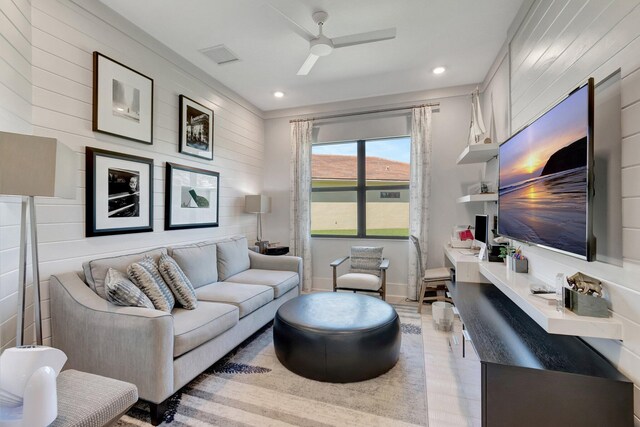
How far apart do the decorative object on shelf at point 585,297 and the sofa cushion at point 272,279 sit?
8.18 feet

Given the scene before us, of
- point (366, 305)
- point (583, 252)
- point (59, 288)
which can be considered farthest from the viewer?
point (366, 305)

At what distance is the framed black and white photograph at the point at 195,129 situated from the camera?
328 cm

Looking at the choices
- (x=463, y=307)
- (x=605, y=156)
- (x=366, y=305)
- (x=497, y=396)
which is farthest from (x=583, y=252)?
(x=366, y=305)

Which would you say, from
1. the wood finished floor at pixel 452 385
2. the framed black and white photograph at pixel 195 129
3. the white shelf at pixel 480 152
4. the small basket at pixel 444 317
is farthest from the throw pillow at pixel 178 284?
the white shelf at pixel 480 152

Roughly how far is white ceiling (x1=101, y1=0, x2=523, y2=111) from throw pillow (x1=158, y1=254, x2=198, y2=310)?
2.20 m

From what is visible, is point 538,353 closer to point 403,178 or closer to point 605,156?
point 605,156

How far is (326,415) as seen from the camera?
1.81m

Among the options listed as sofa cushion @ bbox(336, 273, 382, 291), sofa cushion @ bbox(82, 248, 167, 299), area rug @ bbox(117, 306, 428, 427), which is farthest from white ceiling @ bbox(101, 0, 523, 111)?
area rug @ bbox(117, 306, 428, 427)

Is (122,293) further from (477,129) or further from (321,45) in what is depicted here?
(477,129)

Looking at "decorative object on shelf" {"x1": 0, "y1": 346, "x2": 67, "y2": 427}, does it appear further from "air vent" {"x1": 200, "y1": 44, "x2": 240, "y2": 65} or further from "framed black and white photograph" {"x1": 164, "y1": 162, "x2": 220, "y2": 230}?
"air vent" {"x1": 200, "y1": 44, "x2": 240, "y2": 65}

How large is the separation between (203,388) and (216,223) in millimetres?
2171

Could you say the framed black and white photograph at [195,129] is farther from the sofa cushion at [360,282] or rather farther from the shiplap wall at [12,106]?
the sofa cushion at [360,282]

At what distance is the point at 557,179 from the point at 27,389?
2551 mm

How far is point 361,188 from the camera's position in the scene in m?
4.64
